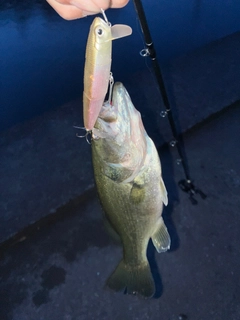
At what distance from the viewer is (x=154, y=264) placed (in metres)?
2.44

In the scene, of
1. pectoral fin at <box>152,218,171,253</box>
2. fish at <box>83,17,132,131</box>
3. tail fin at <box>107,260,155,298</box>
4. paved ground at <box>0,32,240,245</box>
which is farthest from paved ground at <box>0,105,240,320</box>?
fish at <box>83,17,132,131</box>

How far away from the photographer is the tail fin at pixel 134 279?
167cm

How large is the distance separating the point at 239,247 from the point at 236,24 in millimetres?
5789

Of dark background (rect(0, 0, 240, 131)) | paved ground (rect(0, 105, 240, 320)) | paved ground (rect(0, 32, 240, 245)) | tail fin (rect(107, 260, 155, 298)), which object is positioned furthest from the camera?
dark background (rect(0, 0, 240, 131))

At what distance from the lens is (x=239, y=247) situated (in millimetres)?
2426

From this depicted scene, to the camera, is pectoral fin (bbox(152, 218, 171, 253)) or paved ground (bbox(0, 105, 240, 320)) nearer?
pectoral fin (bbox(152, 218, 171, 253))

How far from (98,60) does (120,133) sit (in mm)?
445

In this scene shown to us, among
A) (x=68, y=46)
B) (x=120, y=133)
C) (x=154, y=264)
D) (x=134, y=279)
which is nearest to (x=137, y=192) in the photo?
(x=120, y=133)

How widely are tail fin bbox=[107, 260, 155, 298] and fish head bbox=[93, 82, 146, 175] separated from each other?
22.6 inches

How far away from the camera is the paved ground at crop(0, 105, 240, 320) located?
7.39ft

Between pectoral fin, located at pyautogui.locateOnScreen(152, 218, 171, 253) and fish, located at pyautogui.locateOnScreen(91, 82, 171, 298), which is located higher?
fish, located at pyautogui.locateOnScreen(91, 82, 171, 298)

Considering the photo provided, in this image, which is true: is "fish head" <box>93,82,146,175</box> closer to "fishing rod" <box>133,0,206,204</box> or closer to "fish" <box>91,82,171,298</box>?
"fish" <box>91,82,171,298</box>

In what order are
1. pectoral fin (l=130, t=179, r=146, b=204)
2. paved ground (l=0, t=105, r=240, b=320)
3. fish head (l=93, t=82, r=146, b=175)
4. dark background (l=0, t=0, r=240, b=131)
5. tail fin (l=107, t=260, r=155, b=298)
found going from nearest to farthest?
1. fish head (l=93, t=82, r=146, b=175)
2. pectoral fin (l=130, t=179, r=146, b=204)
3. tail fin (l=107, t=260, r=155, b=298)
4. paved ground (l=0, t=105, r=240, b=320)
5. dark background (l=0, t=0, r=240, b=131)

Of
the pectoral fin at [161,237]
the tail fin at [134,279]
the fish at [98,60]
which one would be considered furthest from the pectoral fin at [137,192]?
the fish at [98,60]
